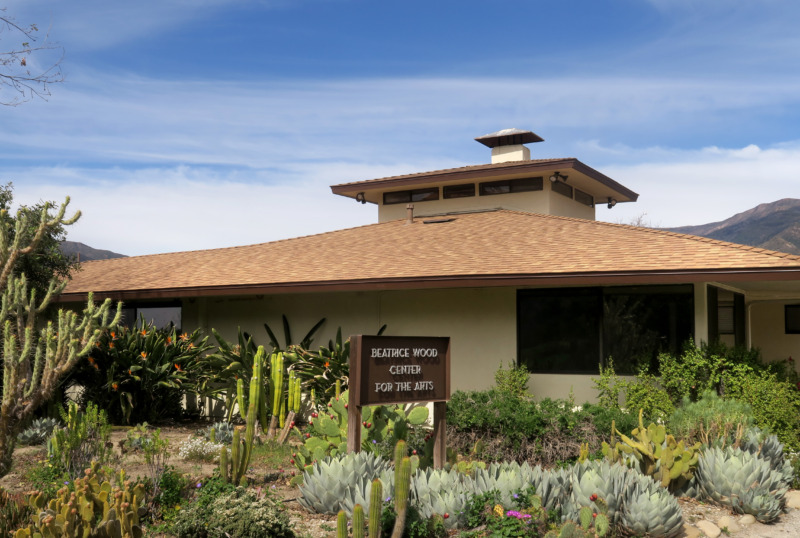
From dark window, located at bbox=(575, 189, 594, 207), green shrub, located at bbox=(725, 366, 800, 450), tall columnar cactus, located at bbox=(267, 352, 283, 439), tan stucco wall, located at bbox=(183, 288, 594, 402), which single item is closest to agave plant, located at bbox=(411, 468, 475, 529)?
green shrub, located at bbox=(725, 366, 800, 450)

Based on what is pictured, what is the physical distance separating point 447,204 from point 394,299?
6.79 metres

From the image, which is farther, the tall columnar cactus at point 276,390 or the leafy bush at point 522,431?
the tall columnar cactus at point 276,390

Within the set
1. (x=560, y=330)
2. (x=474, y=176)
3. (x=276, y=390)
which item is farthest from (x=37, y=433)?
(x=474, y=176)

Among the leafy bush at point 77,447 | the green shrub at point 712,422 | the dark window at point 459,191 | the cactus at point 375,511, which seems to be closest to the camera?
the cactus at point 375,511

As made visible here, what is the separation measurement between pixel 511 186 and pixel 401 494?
46.7ft

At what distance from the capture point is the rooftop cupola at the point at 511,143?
868 inches

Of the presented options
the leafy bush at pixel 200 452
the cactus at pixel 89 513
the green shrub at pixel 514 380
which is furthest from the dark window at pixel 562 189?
the cactus at pixel 89 513

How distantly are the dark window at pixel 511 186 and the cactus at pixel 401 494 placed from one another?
13797 mm

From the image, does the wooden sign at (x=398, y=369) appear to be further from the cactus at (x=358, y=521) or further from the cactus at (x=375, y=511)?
the cactus at (x=358, y=521)

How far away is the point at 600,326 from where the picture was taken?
1242 cm

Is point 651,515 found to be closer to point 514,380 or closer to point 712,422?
point 712,422

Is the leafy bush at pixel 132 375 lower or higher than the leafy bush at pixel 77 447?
higher

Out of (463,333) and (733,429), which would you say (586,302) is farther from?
(733,429)

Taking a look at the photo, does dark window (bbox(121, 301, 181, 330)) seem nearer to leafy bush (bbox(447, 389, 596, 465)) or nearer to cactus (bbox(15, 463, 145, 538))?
leafy bush (bbox(447, 389, 596, 465))
